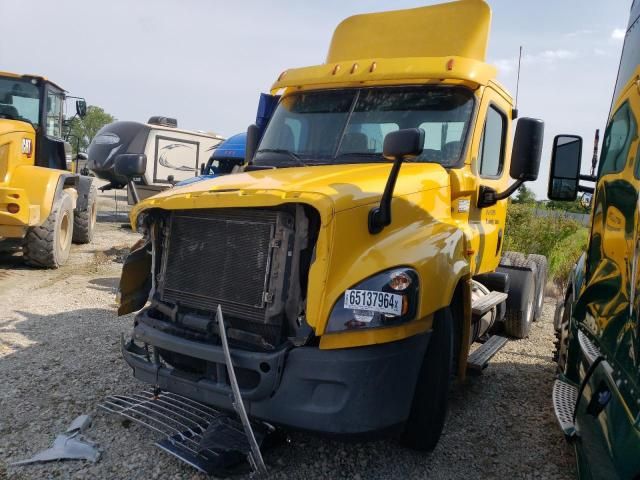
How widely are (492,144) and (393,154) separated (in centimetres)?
194

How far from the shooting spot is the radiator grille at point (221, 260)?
299 cm

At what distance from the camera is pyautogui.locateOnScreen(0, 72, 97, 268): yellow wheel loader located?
7.70 m

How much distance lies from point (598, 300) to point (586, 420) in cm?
65

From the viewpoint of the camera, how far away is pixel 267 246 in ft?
9.74

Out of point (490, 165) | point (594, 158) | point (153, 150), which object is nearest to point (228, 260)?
point (490, 165)

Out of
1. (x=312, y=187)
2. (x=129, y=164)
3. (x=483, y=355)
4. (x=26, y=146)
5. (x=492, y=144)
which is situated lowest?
(x=483, y=355)

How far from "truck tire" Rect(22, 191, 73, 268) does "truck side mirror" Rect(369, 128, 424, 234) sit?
6813mm

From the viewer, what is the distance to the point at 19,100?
8.83 m

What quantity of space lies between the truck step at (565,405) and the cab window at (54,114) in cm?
879

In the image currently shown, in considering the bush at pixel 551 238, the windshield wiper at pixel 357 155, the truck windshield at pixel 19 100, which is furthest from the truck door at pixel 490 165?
the truck windshield at pixel 19 100

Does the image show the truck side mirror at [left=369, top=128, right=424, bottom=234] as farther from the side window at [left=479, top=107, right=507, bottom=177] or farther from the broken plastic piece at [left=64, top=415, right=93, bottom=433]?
the broken plastic piece at [left=64, top=415, right=93, bottom=433]

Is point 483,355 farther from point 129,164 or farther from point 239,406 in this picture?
point 129,164

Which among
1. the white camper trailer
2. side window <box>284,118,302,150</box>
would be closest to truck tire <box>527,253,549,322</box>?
side window <box>284,118,302,150</box>

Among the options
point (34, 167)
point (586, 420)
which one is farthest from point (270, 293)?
point (34, 167)
